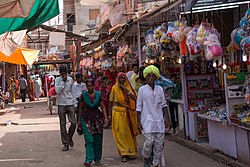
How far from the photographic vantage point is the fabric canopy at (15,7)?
6457 millimetres

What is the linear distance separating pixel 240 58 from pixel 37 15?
12.6 ft

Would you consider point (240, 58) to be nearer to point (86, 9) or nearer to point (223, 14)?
point (223, 14)

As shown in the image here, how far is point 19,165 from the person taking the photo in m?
7.95

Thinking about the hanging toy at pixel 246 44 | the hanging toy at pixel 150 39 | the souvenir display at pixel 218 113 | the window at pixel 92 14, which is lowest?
the souvenir display at pixel 218 113

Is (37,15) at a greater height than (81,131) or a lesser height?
greater

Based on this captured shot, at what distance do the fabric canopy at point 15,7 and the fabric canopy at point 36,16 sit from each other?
1.03 metres

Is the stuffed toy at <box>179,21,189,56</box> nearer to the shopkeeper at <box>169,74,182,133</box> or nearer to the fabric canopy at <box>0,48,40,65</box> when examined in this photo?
the shopkeeper at <box>169,74,182,133</box>

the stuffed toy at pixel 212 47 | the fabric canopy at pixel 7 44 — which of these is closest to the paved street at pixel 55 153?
the stuffed toy at pixel 212 47

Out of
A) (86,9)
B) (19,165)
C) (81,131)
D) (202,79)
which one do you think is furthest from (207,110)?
(86,9)

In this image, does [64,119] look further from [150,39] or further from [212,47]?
[212,47]

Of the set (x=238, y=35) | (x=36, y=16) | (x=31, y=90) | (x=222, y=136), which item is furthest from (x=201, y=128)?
(x=31, y=90)

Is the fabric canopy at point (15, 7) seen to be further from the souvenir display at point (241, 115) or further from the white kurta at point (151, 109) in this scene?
the souvenir display at point (241, 115)

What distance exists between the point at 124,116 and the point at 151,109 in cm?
158

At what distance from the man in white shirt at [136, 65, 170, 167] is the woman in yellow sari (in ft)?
4.35
